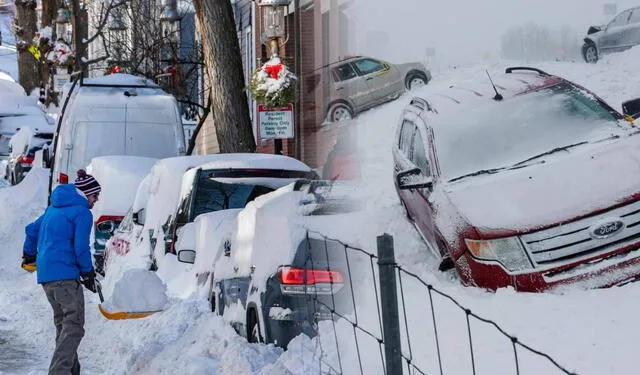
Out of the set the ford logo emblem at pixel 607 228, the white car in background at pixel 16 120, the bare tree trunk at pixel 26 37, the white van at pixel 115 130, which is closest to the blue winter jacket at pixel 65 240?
the ford logo emblem at pixel 607 228

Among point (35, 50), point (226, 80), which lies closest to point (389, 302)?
point (226, 80)

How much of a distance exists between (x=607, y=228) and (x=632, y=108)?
1.20ft

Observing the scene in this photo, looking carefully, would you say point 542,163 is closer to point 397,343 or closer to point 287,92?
point 397,343

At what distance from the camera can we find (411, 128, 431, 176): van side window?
13.3ft

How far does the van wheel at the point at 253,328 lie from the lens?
6727 mm

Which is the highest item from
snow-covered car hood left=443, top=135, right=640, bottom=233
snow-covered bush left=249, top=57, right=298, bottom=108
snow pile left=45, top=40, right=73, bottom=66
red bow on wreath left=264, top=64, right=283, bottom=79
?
snow pile left=45, top=40, right=73, bottom=66

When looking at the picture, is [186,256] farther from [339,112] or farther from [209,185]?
[339,112]

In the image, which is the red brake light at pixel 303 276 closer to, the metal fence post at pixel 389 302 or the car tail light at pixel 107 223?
the metal fence post at pixel 389 302

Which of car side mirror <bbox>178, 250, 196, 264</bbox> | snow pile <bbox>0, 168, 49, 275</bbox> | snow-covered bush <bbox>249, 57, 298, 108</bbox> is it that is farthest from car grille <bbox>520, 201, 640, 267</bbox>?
snow pile <bbox>0, 168, 49, 275</bbox>

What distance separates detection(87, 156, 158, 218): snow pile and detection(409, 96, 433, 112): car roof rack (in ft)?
37.2

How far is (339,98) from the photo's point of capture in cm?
467

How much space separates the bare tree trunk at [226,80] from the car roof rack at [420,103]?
37.7ft

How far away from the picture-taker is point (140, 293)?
30.0 ft

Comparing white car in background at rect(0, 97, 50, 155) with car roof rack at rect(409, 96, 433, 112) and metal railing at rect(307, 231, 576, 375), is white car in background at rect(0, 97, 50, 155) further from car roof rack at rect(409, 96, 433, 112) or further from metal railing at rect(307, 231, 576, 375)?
car roof rack at rect(409, 96, 433, 112)
